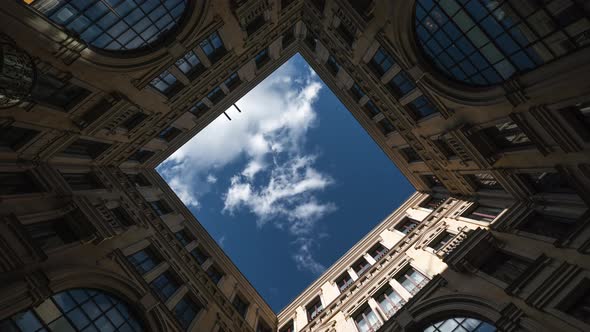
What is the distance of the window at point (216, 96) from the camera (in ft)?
86.9

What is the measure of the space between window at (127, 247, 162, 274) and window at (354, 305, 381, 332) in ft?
47.2

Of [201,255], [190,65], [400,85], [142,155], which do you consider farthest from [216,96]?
[400,85]

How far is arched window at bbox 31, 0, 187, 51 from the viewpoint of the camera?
11.9 metres

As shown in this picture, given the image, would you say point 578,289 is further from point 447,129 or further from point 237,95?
point 237,95

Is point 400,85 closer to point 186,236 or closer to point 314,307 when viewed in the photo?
point 186,236

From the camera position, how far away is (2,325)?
9.56 metres

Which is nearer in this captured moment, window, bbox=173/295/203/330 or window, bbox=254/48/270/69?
window, bbox=173/295/203/330

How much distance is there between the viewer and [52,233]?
531 inches

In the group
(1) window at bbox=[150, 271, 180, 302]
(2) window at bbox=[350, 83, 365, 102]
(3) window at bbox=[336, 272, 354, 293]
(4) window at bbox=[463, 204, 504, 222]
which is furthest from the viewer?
(3) window at bbox=[336, 272, 354, 293]

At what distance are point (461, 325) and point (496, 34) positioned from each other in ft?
45.8

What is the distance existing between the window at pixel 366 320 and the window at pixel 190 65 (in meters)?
21.1

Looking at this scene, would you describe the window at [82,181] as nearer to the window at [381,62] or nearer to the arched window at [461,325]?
the window at [381,62]

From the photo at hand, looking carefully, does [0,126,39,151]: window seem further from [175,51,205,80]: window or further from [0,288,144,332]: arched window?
[175,51,205,80]: window

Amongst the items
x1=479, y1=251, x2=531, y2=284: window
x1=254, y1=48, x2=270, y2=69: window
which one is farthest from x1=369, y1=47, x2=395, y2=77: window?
x1=479, y1=251, x2=531, y2=284: window
